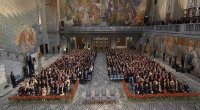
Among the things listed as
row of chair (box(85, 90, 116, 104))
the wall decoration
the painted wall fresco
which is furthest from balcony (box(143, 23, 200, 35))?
the wall decoration

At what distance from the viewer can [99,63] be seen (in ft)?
95.2

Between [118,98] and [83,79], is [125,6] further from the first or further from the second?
[118,98]

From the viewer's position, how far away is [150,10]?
43.5 m

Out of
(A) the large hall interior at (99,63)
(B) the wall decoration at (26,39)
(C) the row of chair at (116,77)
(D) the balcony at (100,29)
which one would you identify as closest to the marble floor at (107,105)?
(A) the large hall interior at (99,63)

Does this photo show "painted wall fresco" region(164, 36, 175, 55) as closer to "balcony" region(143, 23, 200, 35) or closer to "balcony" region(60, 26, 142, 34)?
"balcony" region(143, 23, 200, 35)

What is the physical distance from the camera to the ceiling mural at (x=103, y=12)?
Result: 4309 centimetres

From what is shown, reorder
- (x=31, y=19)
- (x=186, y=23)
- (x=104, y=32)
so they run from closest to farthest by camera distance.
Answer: (x=186, y=23), (x=31, y=19), (x=104, y=32)

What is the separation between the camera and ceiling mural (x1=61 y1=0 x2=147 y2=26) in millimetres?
43094

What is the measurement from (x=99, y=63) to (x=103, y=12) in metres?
18.2

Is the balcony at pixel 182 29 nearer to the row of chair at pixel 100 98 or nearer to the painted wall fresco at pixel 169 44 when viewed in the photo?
the painted wall fresco at pixel 169 44

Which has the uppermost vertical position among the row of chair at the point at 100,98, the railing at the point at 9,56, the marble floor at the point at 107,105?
the railing at the point at 9,56

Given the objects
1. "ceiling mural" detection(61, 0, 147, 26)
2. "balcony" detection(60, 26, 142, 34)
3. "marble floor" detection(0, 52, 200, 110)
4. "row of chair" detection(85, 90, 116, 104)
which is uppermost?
"ceiling mural" detection(61, 0, 147, 26)

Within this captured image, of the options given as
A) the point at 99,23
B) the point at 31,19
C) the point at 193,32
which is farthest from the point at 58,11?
the point at 193,32

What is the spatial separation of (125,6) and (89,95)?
32.2 meters
